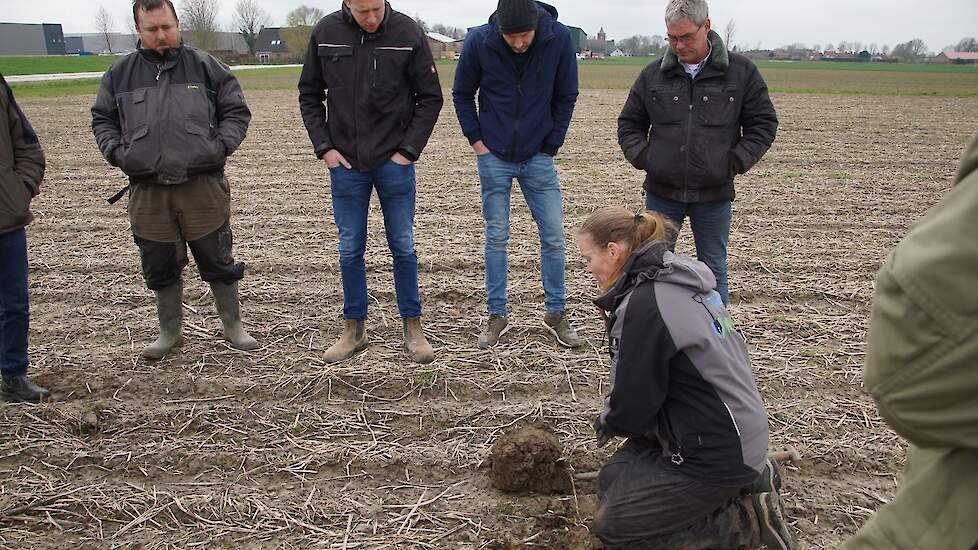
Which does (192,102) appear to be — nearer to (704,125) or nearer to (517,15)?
(517,15)

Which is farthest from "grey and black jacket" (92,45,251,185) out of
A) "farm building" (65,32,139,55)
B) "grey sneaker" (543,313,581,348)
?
"farm building" (65,32,139,55)

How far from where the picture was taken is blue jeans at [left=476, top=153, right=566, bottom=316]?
4891 mm

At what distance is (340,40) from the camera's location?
14.9 feet

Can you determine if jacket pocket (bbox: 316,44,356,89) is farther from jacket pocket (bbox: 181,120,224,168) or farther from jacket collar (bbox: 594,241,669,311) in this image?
jacket collar (bbox: 594,241,669,311)

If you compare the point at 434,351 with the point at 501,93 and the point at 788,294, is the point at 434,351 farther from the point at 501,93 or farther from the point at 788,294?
the point at 788,294

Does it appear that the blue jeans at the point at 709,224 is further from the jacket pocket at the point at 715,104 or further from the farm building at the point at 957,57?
the farm building at the point at 957,57

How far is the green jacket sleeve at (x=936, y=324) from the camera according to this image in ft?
3.67

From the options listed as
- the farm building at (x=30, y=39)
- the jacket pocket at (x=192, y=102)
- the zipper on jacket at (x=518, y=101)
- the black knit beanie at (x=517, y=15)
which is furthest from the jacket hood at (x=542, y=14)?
the farm building at (x=30, y=39)

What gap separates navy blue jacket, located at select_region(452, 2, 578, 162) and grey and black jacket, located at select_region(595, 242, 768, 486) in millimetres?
2166

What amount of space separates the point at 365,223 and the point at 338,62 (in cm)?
101

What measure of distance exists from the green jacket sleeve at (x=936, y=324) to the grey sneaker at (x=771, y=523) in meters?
1.77

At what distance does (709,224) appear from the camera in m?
4.56

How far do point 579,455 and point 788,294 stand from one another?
282 cm

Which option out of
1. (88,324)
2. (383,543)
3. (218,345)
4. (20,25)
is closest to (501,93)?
(218,345)
